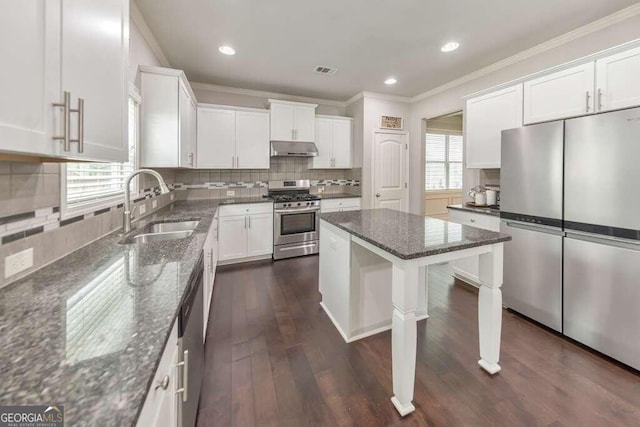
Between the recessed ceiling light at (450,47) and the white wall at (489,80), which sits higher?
the recessed ceiling light at (450,47)

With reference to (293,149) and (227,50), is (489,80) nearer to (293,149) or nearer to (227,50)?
(293,149)

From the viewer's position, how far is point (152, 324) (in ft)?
2.47

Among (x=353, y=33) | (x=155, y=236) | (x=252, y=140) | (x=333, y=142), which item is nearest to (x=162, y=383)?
(x=155, y=236)

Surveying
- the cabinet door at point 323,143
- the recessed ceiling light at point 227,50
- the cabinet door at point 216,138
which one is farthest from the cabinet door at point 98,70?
the cabinet door at point 323,143

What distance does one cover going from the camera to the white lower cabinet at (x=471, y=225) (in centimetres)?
278

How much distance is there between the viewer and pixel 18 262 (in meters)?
1.07

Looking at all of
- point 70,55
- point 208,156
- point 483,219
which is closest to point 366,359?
point 483,219

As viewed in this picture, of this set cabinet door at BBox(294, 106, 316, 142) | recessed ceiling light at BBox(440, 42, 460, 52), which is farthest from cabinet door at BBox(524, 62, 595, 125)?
cabinet door at BBox(294, 106, 316, 142)

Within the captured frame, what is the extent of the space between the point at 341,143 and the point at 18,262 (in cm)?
433

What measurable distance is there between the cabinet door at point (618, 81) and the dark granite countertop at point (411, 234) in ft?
4.69

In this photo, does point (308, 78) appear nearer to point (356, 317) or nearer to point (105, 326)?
point (356, 317)

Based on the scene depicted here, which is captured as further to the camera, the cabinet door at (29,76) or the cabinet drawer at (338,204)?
the cabinet drawer at (338,204)

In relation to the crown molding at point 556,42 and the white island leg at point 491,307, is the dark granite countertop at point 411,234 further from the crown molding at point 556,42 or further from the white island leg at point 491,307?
the crown molding at point 556,42

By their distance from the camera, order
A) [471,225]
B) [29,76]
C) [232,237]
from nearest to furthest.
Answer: [29,76] < [471,225] < [232,237]
